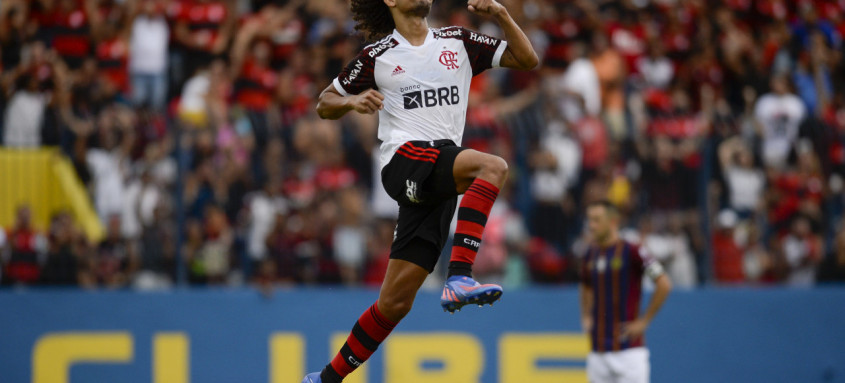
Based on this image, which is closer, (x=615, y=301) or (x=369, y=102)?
(x=369, y=102)

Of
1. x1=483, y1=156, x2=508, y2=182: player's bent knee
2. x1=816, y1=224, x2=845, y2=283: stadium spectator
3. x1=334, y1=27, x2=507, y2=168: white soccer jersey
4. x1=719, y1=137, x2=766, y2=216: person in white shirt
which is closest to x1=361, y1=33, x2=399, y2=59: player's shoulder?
x1=334, y1=27, x2=507, y2=168: white soccer jersey

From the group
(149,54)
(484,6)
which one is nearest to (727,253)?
(484,6)

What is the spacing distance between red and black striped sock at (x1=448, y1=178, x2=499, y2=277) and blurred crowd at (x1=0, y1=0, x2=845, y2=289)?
5.52m

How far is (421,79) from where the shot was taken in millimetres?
6812

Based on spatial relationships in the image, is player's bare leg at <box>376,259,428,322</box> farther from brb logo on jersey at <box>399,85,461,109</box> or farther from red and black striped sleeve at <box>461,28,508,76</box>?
red and black striped sleeve at <box>461,28,508,76</box>

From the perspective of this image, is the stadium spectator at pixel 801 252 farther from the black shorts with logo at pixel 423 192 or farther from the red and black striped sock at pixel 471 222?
the red and black striped sock at pixel 471 222

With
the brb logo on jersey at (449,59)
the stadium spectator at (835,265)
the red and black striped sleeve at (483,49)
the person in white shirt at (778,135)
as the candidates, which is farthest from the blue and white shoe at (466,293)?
the stadium spectator at (835,265)

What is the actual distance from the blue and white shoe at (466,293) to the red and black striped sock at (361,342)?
3.18 ft

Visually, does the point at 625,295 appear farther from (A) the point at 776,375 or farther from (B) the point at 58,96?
(B) the point at 58,96

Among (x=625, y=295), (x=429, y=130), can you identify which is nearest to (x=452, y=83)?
(x=429, y=130)

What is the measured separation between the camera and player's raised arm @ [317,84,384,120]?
21.6 ft

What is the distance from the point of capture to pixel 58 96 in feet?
41.8

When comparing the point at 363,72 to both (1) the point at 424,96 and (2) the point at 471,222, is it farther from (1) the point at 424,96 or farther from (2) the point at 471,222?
(2) the point at 471,222

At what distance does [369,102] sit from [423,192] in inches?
25.4
